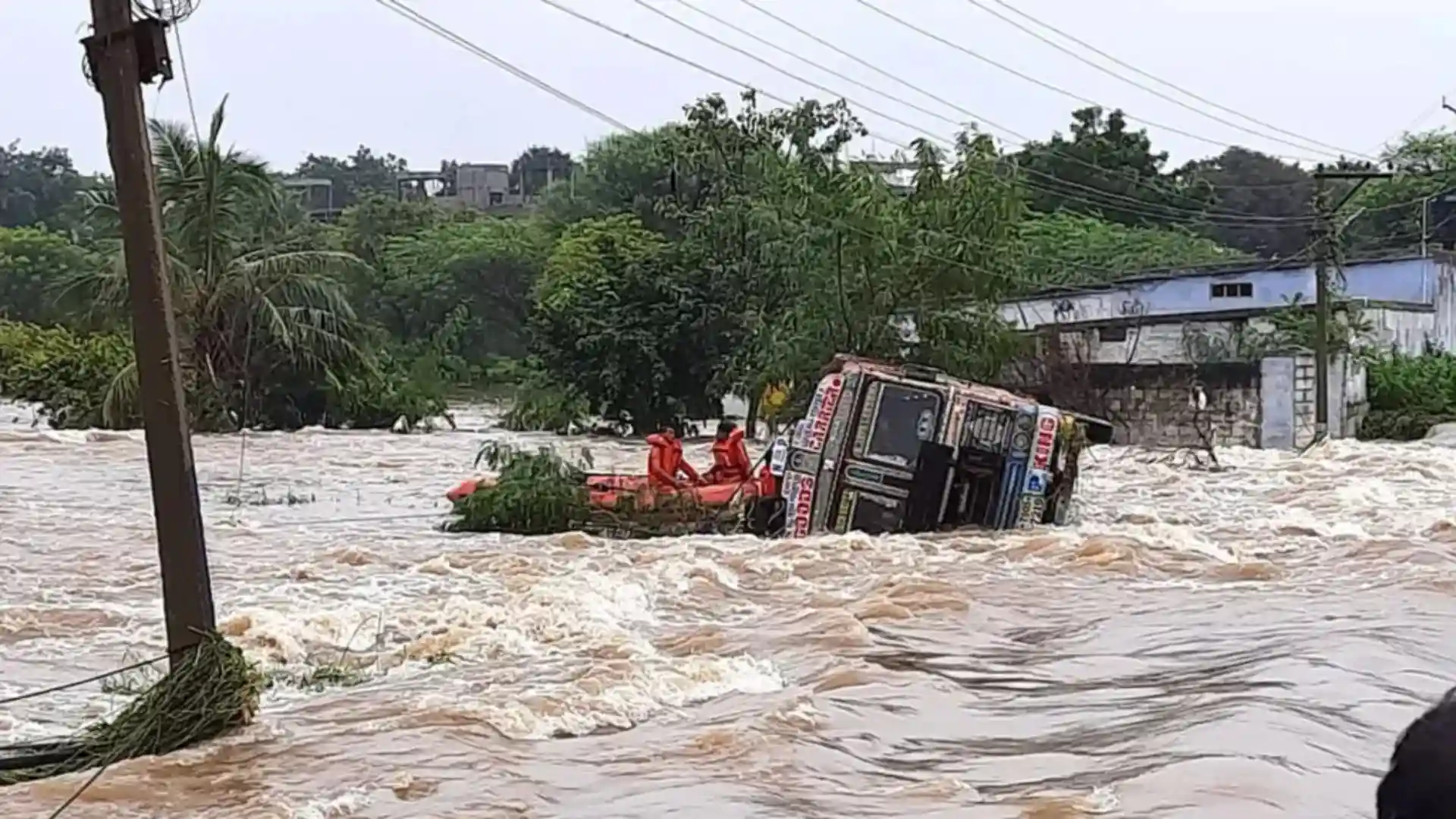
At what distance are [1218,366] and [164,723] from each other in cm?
2760

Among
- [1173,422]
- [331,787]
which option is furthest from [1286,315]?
[331,787]

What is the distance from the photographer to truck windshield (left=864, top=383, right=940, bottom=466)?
18828 mm

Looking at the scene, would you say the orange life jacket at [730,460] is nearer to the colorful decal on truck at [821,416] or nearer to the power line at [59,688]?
the colorful decal on truck at [821,416]

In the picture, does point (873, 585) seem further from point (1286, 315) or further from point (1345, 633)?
point (1286, 315)

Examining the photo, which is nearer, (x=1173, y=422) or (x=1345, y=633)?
(x=1345, y=633)

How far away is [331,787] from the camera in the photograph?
27.4 ft

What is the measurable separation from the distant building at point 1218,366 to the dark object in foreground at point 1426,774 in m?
29.4

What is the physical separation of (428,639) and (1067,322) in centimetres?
2563

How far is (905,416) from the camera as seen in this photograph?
18844 millimetres

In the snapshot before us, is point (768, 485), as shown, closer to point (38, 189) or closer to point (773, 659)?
point (773, 659)

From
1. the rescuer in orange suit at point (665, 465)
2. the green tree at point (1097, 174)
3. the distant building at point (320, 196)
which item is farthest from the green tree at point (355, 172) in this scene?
the rescuer in orange suit at point (665, 465)

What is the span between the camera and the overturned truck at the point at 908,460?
18.8 meters

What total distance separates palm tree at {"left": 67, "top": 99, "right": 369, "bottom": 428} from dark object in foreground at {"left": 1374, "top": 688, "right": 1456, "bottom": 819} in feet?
115

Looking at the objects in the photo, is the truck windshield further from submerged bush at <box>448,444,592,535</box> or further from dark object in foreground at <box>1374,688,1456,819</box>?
dark object in foreground at <box>1374,688,1456,819</box>
